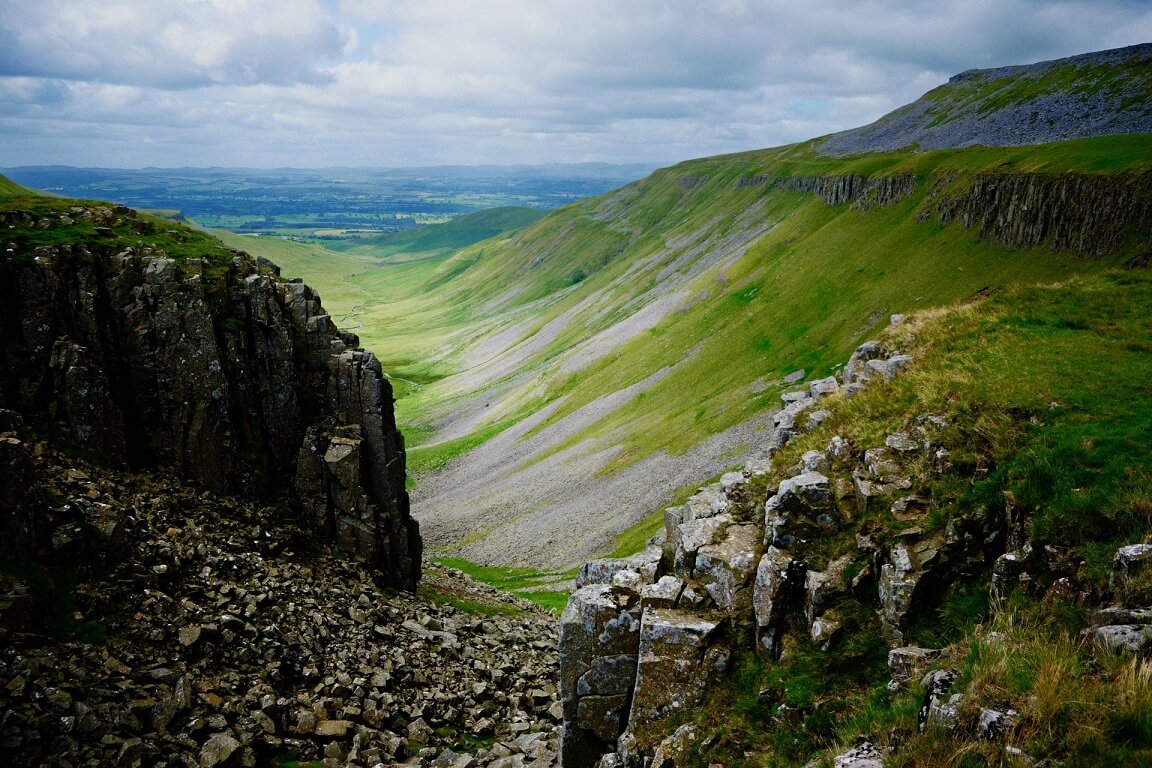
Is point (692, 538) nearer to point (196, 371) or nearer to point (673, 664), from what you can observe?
point (673, 664)

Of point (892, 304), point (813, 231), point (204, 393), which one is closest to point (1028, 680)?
point (204, 393)

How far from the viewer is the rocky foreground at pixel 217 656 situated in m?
20.8

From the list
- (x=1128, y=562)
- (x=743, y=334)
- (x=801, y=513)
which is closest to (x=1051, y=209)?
(x=743, y=334)

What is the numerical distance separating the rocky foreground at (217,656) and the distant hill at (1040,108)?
124896 millimetres

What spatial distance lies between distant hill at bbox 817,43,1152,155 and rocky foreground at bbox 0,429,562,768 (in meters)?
125

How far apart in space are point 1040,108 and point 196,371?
571 feet

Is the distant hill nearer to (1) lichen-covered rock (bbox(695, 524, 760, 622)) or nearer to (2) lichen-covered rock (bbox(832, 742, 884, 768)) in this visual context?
(1) lichen-covered rock (bbox(695, 524, 760, 622))

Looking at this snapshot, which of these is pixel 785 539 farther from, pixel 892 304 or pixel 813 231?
pixel 813 231

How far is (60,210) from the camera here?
124 ft

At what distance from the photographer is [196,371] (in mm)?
35156

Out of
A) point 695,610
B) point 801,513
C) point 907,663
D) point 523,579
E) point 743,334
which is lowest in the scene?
point 523,579

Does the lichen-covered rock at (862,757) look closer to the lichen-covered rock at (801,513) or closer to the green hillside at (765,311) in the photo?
the lichen-covered rock at (801,513)

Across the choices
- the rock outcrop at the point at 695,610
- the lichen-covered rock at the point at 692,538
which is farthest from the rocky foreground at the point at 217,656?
the lichen-covered rock at the point at 692,538

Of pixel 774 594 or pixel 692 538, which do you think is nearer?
pixel 774 594
